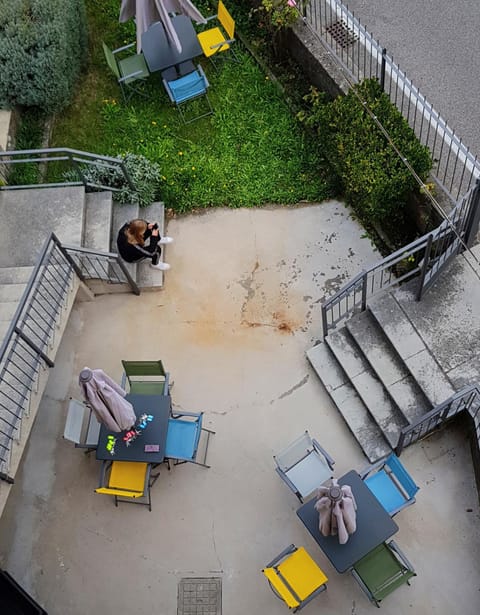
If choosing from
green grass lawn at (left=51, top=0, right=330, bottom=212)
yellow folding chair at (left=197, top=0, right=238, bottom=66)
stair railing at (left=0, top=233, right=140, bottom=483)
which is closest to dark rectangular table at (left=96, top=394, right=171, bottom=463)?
stair railing at (left=0, top=233, right=140, bottom=483)

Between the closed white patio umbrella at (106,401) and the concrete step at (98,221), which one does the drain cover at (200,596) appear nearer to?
the closed white patio umbrella at (106,401)

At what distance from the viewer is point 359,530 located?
7.80 meters

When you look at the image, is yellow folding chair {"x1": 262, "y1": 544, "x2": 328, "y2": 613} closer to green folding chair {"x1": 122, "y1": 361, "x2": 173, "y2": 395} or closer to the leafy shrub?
green folding chair {"x1": 122, "y1": 361, "x2": 173, "y2": 395}

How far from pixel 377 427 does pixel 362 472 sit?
24.6 inches

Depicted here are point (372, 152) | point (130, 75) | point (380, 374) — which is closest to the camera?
point (380, 374)

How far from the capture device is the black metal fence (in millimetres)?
9156

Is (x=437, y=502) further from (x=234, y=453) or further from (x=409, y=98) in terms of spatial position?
(x=409, y=98)

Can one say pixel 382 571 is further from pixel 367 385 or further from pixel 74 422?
pixel 74 422

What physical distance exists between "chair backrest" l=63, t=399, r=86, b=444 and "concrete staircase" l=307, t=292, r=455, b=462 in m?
3.21

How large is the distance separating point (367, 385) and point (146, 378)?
3102 millimetres

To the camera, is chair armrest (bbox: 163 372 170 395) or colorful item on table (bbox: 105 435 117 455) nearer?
colorful item on table (bbox: 105 435 117 455)

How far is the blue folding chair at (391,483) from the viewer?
8.13 meters

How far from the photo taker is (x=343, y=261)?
9.98 metres

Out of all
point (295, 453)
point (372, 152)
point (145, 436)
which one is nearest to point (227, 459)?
point (295, 453)
